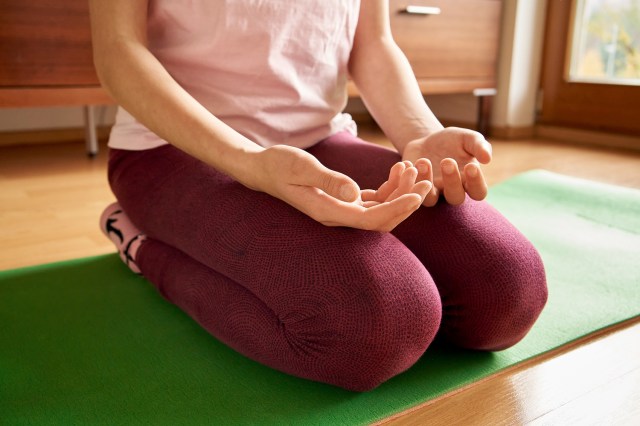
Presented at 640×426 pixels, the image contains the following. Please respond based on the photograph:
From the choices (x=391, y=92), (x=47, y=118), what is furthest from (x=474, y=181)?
(x=47, y=118)

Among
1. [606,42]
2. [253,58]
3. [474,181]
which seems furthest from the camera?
[606,42]

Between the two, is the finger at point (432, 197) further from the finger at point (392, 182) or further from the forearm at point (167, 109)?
the forearm at point (167, 109)

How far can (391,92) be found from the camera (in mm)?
983

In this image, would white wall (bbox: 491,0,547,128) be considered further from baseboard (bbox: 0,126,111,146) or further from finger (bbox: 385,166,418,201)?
finger (bbox: 385,166,418,201)

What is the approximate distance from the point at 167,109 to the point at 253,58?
19cm

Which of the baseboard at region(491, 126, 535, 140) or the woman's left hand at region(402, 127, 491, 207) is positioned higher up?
the woman's left hand at region(402, 127, 491, 207)

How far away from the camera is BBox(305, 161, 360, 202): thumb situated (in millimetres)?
619

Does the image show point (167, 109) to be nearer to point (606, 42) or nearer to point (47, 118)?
point (47, 118)

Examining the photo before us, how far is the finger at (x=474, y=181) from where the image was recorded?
725 mm

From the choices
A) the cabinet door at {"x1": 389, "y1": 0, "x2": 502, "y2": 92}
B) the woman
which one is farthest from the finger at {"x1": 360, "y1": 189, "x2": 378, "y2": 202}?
the cabinet door at {"x1": 389, "y1": 0, "x2": 502, "y2": 92}

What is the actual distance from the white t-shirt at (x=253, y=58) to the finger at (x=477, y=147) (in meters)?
0.27

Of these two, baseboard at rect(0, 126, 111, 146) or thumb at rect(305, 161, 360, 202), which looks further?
baseboard at rect(0, 126, 111, 146)

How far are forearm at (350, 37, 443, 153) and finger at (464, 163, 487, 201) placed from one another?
0.19 metres

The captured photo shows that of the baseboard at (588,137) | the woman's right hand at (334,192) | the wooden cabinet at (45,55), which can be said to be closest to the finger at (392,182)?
the woman's right hand at (334,192)
